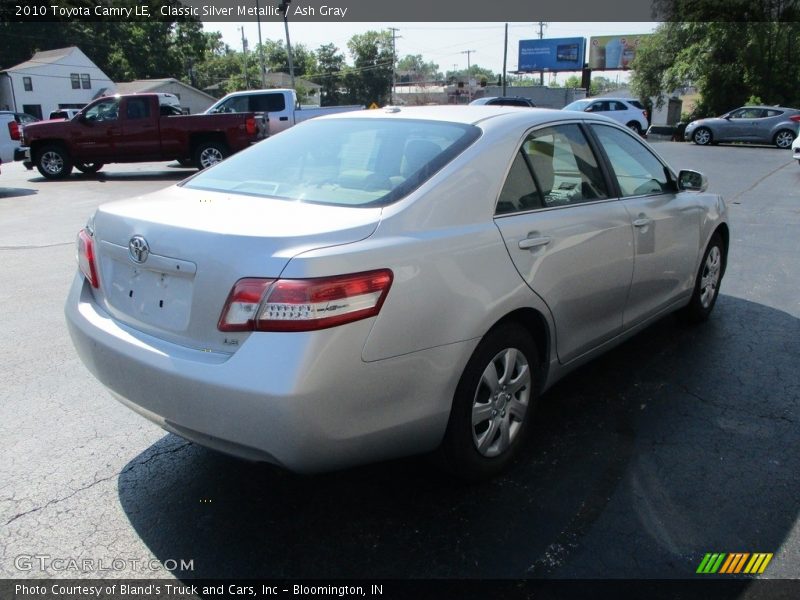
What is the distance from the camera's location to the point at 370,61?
10312 cm

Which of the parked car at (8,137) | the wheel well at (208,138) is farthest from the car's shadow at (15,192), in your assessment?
the wheel well at (208,138)

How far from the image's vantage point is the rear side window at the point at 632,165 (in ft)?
13.1

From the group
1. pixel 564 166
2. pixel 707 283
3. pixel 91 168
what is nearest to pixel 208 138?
pixel 91 168

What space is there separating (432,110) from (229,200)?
1342 mm

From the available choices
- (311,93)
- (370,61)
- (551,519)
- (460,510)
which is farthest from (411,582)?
(370,61)

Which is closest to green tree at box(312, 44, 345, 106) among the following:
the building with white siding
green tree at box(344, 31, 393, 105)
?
green tree at box(344, 31, 393, 105)

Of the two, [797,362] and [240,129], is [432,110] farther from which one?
[240,129]

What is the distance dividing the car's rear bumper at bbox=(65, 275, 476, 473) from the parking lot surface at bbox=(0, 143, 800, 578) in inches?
16.5

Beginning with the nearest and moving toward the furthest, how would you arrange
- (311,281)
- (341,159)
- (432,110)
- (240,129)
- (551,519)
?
(311,281), (551,519), (341,159), (432,110), (240,129)

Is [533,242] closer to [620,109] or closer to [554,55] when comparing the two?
[620,109]

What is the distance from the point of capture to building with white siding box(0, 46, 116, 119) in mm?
62375

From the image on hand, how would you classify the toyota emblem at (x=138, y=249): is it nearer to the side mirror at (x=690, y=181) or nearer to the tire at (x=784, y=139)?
the side mirror at (x=690, y=181)

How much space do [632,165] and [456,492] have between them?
94.9 inches

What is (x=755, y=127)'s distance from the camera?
2469 cm
